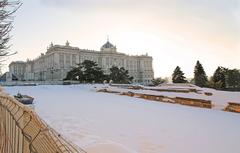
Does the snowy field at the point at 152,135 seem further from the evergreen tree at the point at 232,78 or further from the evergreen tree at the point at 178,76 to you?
the evergreen tree at the point at 178,76

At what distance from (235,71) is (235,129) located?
5722cm

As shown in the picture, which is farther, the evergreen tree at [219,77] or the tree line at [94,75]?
the tree line at [94,75]

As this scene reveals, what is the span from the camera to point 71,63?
120 metres

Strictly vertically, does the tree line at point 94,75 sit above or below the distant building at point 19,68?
below

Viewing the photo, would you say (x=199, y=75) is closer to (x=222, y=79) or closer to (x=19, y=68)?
(x=222, y=79)

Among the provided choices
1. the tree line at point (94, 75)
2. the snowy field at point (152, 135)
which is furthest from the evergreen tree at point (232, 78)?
the snowy field at point (152, 135)

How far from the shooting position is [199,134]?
7.95m

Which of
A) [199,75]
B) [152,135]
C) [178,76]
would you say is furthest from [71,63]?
[152,135]

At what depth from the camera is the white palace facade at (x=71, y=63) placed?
382 feet

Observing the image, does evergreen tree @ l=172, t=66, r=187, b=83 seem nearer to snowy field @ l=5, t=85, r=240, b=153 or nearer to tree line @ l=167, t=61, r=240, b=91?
tree line @ l=167, t=61, r=240, b=91

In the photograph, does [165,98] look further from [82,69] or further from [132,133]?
[82,69]

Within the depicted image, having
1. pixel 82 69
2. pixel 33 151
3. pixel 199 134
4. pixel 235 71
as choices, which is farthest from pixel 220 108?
pixel 82 69

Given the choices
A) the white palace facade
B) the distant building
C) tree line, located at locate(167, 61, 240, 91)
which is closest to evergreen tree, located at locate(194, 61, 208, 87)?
tree line, located at locate(167, 61, 240, 91)

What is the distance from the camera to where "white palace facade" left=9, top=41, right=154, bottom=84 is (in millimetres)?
116438
